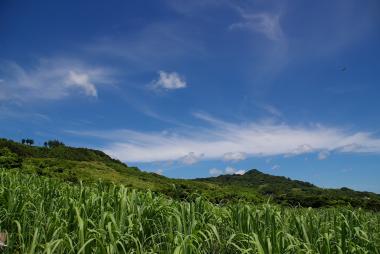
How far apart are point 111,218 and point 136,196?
1.23m

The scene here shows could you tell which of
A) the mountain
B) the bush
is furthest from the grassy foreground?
the bush

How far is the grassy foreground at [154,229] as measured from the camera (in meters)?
5.23

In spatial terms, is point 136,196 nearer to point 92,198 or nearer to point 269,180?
point 92,198

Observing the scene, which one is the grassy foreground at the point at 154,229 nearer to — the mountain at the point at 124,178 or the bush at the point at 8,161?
the mountain at the point at 124,178

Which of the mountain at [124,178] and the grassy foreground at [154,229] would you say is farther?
the mountain at [124,178]

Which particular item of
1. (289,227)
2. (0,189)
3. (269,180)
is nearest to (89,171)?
(0,189)

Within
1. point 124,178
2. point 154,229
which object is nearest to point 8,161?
point 124,178

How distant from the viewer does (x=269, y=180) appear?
82.9 m

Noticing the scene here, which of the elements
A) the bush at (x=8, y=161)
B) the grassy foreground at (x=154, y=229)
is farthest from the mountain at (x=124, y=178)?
the grassy foreground at (x=154, y=229)

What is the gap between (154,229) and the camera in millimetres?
6230

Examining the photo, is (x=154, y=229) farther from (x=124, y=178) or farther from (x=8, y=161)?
(x=124, y=178)

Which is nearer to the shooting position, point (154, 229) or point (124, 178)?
point (154, 229)

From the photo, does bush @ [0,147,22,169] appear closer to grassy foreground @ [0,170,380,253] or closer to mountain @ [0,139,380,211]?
mountain @ [0,139,380,211]

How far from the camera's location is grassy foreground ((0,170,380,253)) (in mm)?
5230
